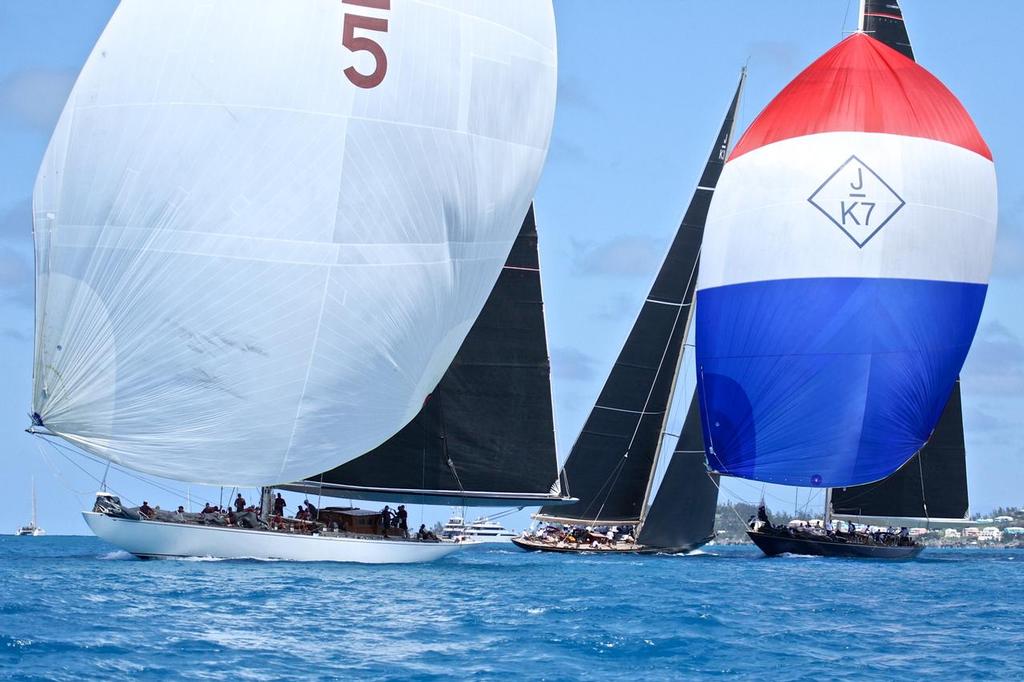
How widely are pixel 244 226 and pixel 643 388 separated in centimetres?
2021

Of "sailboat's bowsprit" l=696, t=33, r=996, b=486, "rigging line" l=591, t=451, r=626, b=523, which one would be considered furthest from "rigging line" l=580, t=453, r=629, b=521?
"sailboat's bowsprit" l=696, t=33, r=996, b=486

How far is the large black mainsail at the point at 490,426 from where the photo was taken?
31219 mm

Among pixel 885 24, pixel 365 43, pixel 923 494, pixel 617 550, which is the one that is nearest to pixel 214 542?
pixel 365 43

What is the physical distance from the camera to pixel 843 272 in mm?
35688

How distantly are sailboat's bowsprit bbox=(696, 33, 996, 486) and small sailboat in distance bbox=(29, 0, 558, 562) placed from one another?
12.0 m

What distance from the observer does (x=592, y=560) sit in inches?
1559

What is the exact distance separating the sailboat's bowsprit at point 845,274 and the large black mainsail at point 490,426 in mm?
7026

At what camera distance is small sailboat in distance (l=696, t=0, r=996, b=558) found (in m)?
35.7

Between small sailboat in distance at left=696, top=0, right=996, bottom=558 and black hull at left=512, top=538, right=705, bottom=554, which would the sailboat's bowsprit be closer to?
small sailboat in distance at left=696, top=0, right=996, bottom=558

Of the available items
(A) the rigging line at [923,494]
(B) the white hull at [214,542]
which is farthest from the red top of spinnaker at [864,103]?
(B) the white hull at [214,542]

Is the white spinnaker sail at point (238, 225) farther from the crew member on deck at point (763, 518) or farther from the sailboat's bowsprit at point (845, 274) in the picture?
the crew member on deck at point (763, 518)

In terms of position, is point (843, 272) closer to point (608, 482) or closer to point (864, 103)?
point (864, 103)

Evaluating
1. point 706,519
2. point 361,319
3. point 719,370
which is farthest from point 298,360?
point 706,519

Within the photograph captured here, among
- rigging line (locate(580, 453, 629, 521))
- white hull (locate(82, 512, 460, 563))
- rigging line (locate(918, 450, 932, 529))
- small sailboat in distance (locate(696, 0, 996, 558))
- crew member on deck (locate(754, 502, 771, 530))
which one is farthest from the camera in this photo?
rigging line (locate(918, 450, 932, 529))
